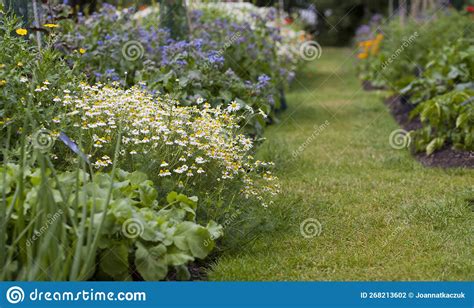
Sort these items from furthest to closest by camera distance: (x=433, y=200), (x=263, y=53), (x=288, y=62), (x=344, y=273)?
(x=288, y=62) < (x=263, y=53) < (x=433, y=200) < (x=344, y=273)

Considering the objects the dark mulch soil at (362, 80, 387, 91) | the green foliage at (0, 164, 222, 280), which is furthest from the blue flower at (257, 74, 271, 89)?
the dark mulch soil at (362, 80, 387, 91)

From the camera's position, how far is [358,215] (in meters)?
4.23

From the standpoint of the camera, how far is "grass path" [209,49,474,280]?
11.0 feet

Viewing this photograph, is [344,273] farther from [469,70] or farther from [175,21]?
[175,21]

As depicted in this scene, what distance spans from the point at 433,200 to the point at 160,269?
217cm

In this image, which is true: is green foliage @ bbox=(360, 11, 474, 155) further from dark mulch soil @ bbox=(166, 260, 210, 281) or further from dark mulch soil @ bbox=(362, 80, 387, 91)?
dark mulch soil @ bbox=(166, 260, 210, 281)

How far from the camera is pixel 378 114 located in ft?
25.9

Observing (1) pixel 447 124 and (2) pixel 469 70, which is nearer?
(1) pixel 447 124

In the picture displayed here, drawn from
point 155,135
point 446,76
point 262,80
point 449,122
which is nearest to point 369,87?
point 446,76

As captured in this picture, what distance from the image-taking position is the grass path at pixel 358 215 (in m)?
3.35

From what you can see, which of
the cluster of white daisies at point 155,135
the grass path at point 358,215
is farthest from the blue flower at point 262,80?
the cluster of white daisies at point 155,135

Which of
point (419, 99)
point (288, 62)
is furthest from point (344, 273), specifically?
point (288, 62)

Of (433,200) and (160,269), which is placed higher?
(160,269)

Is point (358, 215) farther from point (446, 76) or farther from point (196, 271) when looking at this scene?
point (446, 76)
